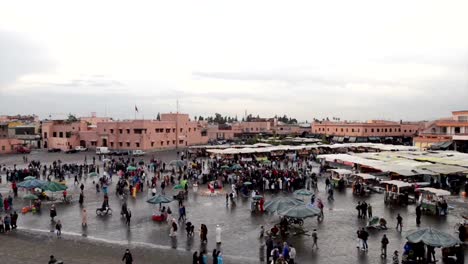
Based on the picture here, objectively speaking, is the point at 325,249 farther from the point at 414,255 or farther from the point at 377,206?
the point at 377,206

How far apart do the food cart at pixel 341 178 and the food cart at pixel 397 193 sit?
4.61m

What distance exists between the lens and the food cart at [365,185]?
28.2 metres

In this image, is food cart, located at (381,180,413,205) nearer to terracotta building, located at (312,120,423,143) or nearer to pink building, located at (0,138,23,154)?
terracotta building, located at (312,120,423,143)

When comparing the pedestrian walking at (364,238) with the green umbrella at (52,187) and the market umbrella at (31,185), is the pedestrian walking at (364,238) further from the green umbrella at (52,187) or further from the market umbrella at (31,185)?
the market umbrella at (31,185)

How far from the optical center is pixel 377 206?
2433 cm

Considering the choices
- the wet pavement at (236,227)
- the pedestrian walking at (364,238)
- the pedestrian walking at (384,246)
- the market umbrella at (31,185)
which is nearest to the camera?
the pedestrian walking at (384,246)

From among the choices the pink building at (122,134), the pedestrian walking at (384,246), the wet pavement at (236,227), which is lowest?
the wet pavement at (236,227)

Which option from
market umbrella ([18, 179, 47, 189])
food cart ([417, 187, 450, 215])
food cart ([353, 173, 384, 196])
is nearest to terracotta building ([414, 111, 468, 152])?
food cart ([353, 173, 384, 196])

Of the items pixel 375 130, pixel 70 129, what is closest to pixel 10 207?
pixel 70 129

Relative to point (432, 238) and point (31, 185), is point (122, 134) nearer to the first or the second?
point (31, 185)

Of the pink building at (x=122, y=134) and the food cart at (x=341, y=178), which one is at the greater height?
the pink building at (x=122, y=134)

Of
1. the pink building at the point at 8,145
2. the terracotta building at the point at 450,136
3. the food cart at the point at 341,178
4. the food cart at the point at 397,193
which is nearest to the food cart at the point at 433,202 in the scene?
the food cart at the point at 397,193

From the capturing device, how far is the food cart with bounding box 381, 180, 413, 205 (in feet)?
81.8

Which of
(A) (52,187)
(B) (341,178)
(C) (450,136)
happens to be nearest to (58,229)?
(A) (52,187)
